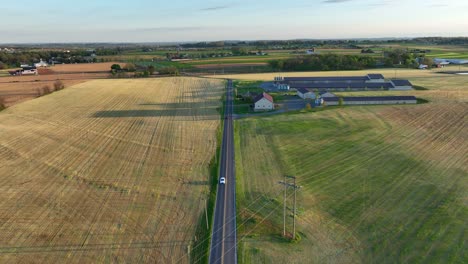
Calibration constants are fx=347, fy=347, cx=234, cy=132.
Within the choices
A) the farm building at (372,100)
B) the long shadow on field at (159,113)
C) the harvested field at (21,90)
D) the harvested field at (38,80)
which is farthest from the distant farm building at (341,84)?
the harvested field at (38,80)

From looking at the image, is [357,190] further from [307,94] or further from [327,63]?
[327,63]

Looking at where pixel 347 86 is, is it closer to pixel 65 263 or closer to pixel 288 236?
pixel 288 236

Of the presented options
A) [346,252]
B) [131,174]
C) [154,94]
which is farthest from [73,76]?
[346,252]

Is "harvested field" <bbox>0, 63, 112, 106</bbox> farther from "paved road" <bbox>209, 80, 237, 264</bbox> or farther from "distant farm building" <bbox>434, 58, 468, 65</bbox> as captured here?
"distant farm building" <bbox>434, 58, 468, 65</bbox>

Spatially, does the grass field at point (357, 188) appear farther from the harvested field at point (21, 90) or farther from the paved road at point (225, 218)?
the harvested field at point (21, 90)

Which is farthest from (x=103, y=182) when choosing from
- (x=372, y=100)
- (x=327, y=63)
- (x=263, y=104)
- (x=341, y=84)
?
(x=327, y=63)

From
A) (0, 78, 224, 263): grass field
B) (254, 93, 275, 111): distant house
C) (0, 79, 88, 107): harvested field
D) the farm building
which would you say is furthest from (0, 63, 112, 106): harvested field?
the farm building

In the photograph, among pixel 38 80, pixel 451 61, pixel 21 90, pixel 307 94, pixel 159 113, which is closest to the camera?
pixel 159 113
